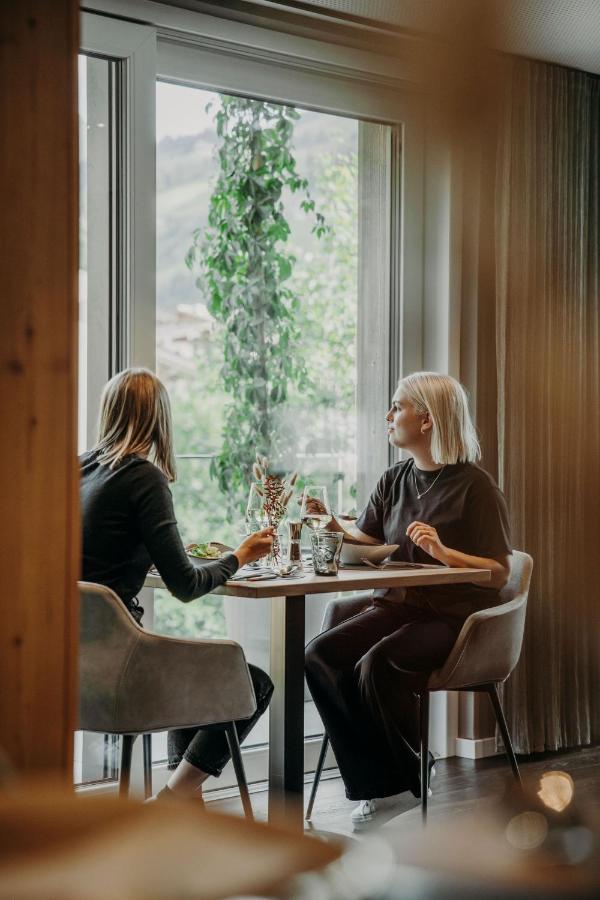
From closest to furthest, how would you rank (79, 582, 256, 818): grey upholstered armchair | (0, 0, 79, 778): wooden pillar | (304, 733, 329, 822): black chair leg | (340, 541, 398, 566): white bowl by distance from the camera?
(0, 0, 79, 778): wooden pillar
(79, 582, 256, 818): grey upholstered armchair
(340, 541, 398, 566): white bowl
(304, 733, 329, 822): black chair leg

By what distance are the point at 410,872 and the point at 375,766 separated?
95.1 inches

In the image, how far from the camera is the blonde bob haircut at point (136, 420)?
247cm

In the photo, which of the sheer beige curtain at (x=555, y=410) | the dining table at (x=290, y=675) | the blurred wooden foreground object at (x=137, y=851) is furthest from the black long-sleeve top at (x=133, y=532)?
the blurred wooden foreground object at (x=137, y=851)

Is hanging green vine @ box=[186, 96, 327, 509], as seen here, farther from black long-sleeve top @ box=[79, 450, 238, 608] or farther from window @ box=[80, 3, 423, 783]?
black long-sleeve top @ box=[79, 450, 238, 608]

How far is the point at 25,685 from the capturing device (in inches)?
54.4

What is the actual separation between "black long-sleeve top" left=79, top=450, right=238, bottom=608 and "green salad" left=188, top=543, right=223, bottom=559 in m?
0.16

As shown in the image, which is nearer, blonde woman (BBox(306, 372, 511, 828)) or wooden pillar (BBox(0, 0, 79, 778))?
wooden pillar (BBox(0, 0, 79, 778))

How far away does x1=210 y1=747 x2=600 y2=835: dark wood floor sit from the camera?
289cm

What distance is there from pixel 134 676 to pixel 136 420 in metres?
0.61

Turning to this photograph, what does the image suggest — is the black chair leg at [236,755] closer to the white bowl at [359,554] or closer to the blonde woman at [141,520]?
the blonde woman at [141,520]

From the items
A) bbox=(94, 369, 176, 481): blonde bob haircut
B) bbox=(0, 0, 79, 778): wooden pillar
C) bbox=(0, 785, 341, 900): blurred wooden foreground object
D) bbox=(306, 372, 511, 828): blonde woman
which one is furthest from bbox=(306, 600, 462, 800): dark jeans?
bbox=(0, 785, 341, 900): blurred wooden foreground object

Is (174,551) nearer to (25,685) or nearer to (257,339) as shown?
(25,685)

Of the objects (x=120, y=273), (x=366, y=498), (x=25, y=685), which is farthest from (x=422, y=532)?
(x=25, y=685)

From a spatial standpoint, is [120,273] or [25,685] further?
[120,273]
